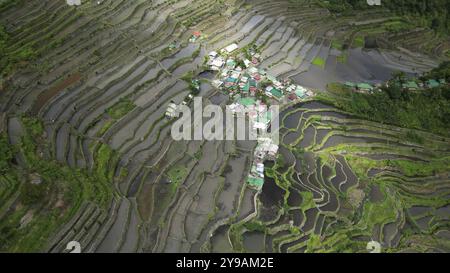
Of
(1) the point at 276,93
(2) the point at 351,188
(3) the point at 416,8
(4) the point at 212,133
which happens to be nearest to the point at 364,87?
(1) the point at 276,93

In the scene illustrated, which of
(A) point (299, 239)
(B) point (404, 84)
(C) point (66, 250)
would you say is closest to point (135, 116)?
(C) point (66, 250)

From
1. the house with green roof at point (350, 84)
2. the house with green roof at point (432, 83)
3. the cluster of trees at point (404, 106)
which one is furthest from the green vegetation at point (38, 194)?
the house with green roof at point (432, 83)

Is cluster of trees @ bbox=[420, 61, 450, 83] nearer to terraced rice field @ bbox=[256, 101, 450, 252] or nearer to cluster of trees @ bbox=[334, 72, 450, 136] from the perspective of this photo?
cluster of trees @ bbox=[334, 72, 450, 136]

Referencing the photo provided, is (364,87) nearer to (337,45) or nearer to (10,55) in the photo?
(337,45)

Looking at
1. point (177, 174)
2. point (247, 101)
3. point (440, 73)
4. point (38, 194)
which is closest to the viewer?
point (38, 194)

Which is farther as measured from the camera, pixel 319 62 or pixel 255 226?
pixel 319 62

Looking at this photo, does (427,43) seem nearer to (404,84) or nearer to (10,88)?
(404,84)

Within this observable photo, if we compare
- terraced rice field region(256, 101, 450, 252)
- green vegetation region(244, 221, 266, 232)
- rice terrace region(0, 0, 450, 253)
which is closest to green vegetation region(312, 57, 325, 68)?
rice terrace region(0, 0, 450, 253)
